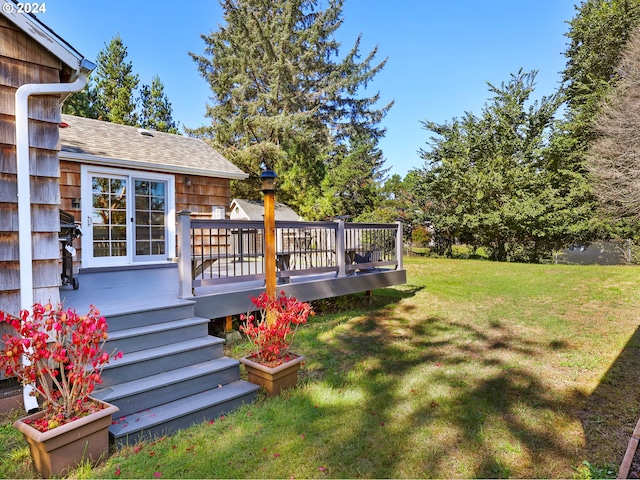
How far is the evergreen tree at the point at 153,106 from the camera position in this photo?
2100 cm

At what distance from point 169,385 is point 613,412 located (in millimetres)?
3751

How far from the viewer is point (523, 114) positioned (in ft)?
50.3

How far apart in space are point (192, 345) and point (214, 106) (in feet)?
60.2

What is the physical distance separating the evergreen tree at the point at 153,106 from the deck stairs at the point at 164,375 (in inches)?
780

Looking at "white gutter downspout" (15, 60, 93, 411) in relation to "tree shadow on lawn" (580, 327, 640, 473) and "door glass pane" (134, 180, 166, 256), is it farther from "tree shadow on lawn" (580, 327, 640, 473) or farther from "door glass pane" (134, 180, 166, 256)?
"door glass pane" (134, 180, 166, 256)

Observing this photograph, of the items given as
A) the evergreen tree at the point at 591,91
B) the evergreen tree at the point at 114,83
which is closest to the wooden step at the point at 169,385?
the evergreen tree at the point at 591,91

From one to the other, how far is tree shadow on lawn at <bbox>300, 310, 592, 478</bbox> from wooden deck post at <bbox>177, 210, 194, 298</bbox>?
1643mm

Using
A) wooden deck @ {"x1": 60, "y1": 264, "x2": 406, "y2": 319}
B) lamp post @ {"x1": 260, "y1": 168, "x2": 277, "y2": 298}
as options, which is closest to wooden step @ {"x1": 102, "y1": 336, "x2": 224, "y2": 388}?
wooden deck @ {"x1": 60, "y1": 264, "x2": 406, "y2": 319}

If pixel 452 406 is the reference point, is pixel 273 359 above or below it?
above

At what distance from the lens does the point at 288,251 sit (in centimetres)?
532

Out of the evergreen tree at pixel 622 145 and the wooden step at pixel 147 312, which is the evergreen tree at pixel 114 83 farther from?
the evergreen tree at pixel 622 145

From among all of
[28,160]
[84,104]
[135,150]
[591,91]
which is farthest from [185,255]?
[84,104]

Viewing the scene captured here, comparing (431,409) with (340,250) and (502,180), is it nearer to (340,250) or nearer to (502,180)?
(340,250)

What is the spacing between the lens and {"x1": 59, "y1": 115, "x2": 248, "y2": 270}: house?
683cm
